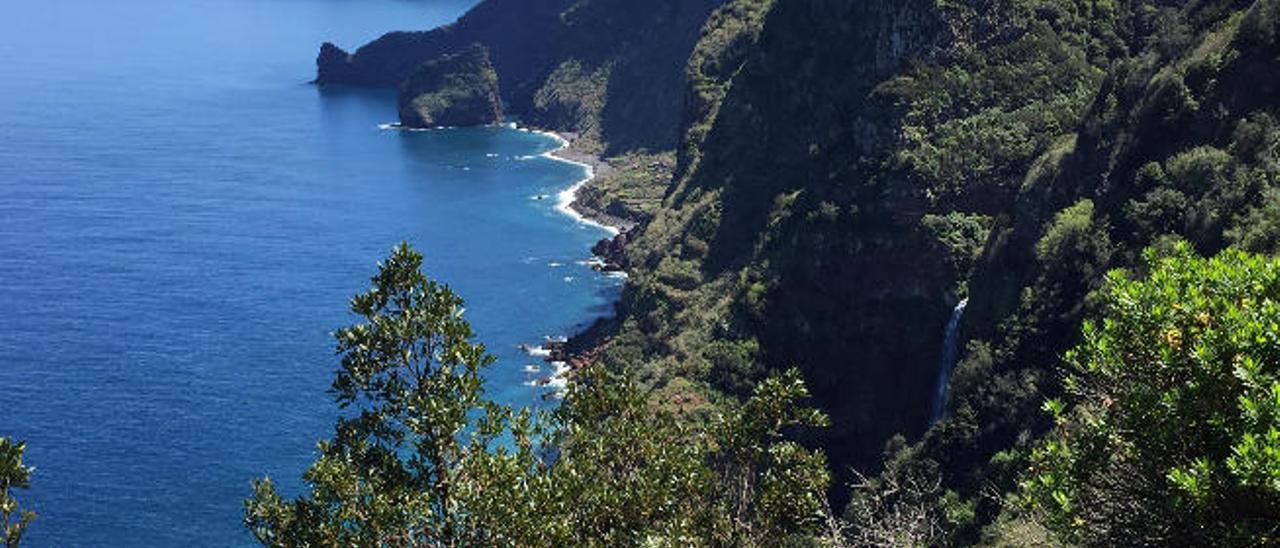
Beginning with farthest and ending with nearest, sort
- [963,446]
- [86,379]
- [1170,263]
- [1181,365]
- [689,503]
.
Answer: [86,379] → [963,446] → [689,503] → [1170,263] → [1181,365]

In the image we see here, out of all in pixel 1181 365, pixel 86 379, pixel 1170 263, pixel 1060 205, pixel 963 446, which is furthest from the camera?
pixel 86 379

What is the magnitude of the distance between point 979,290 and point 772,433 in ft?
201

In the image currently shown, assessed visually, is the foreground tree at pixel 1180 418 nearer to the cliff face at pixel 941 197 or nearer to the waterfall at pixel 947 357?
the cliff face at pixel 941 197

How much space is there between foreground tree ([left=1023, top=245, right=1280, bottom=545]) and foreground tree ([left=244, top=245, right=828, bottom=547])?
7309mm

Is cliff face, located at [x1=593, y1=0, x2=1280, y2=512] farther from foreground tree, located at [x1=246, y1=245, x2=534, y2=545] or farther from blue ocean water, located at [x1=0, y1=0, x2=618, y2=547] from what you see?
foreground tree, located at [x1=246, y1=245, x2=534, y2=545]

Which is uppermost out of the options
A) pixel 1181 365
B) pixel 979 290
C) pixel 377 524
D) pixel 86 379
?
pixel 1181 365

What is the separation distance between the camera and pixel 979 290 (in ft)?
288

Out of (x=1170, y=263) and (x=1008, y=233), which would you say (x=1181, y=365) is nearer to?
(x=1170, y=263)

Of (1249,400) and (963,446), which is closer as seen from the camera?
(1249,400)

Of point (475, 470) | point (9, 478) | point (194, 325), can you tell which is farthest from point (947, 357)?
point (194, 325)

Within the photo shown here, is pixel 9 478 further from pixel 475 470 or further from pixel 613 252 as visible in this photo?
pixel 613 252

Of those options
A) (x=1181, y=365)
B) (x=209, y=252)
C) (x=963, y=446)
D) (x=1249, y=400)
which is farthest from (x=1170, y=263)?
(x=209, y=252)

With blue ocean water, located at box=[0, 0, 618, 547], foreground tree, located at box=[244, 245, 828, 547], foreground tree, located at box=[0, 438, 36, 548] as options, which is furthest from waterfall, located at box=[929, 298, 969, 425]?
foreground tree, located at box=[0, 438, 36, 548]

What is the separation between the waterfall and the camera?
90.2 meters
